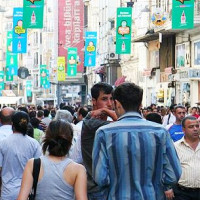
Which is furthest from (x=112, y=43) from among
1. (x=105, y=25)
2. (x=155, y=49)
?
(x=155, y=49)

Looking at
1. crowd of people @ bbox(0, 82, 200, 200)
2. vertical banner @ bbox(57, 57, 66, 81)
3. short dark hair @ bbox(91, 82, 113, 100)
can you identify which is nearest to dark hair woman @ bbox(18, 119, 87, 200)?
crowd of people @ bbox(0, 82, 200, 200)

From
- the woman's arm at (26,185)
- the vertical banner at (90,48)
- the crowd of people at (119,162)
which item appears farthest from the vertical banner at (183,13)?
the vertical banner at (90,48)

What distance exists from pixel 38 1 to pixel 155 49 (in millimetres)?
17266

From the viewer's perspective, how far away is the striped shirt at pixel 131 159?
5957mm

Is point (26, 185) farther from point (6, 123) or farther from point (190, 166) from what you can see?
point (6, 123)

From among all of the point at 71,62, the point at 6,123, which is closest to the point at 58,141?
the point at 6,123

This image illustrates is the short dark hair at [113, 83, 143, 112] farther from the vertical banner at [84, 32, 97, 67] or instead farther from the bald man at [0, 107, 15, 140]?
the vertical banner at [84, 32, 97, 67]

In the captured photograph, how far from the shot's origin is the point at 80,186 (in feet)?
19.9

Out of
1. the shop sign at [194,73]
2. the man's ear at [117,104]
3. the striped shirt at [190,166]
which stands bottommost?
the striped shirt at [190,166]

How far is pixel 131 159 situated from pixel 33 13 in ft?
84.2

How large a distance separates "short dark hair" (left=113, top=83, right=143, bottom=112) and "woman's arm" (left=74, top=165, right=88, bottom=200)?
1.91 feet

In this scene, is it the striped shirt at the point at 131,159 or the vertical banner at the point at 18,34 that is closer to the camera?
the striped shirt at the point at 131,159

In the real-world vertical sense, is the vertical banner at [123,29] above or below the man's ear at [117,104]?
above

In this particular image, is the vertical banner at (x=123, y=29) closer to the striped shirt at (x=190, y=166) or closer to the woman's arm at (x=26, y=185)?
the striped shirt at (x=190, y=166)
